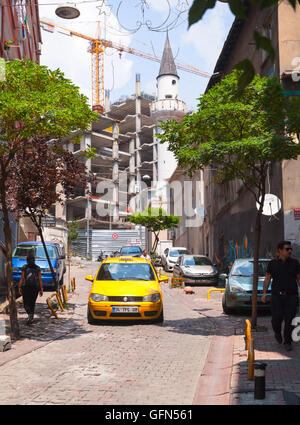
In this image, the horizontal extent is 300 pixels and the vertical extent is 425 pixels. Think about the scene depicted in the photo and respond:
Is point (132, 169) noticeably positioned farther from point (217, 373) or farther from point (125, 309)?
point (217, 373)

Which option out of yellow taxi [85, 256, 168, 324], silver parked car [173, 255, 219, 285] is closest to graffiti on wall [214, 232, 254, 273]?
silver parked car [173, 255, 219, 285]

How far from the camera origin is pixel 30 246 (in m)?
20.5

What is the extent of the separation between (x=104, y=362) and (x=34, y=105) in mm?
4663

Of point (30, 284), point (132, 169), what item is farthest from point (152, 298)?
point (132, 169)

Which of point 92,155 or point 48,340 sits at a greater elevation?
point 92,155

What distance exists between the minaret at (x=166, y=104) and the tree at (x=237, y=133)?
5670cm

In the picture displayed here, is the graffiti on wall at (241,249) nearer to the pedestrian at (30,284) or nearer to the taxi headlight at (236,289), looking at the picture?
the taxi headlight at (236,289)

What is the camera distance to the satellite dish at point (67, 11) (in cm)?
1634

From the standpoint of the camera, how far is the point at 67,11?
16594 mm

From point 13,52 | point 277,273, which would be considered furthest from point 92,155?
point 13,52

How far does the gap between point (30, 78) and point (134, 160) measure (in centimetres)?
7817

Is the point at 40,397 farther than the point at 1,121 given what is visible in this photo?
No
